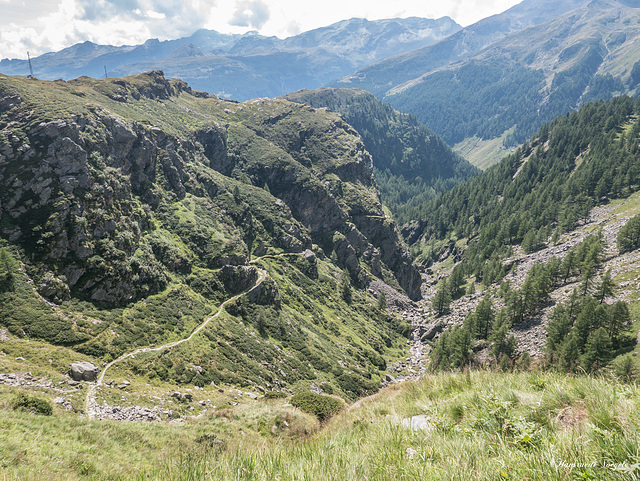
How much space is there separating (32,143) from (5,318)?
43.4 m

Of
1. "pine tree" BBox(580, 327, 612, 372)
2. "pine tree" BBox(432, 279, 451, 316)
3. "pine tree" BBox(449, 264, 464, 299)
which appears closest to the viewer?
"pine tree" BBox(580, 327, 612, 372)

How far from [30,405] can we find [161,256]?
6166cm

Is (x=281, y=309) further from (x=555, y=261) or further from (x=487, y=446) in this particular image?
(x=487, y=446)

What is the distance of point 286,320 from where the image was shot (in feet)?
287

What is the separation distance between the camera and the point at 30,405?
66.0 ft

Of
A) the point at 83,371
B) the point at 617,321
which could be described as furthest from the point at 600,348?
the point at 83,371

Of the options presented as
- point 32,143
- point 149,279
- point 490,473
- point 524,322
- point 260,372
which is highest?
point 32,143

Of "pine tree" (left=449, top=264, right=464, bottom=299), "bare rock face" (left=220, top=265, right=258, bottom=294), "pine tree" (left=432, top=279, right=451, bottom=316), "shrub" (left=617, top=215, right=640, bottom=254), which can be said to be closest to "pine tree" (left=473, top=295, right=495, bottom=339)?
"shrub" (left=617, top=215, right=640, bottom=254)

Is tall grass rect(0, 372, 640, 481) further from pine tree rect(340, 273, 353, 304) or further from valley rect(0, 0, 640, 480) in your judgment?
pine tree rect(340, 273, 353, 304)

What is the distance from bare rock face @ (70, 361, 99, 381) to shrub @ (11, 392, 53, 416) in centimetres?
1859

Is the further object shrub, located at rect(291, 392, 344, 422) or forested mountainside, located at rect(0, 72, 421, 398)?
forested mountainside, located at rect(0, 72, 421, 398)

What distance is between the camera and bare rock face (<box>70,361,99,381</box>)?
37438 millimetres

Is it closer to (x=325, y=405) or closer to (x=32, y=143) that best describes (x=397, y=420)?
(x=325, y=405)

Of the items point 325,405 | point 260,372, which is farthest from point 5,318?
point 325,405
